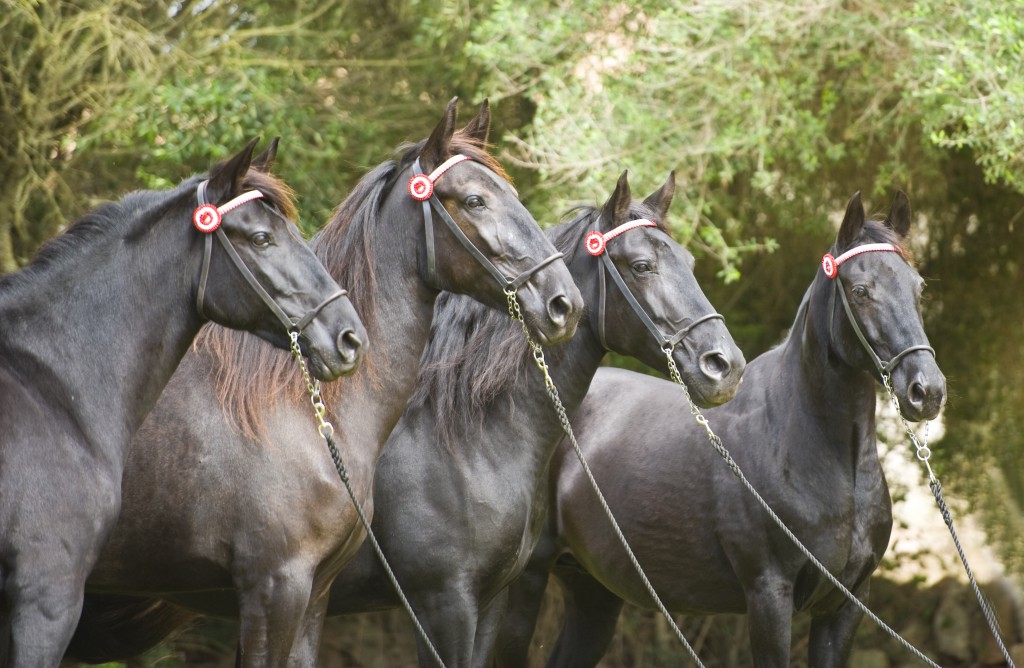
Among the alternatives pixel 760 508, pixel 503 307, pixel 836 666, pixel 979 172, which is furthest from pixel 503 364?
pixel 979 172

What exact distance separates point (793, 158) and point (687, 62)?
125 centimetres

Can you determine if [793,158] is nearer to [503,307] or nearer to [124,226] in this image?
[503,307]

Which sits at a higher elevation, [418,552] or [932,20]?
[932,20]

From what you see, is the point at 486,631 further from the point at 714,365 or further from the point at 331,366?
the point at 331,366

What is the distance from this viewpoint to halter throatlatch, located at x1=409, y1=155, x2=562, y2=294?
13.3ft

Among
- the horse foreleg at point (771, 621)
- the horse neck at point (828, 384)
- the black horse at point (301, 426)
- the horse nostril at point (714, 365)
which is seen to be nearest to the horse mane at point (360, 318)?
the black horse at point (301, 426)

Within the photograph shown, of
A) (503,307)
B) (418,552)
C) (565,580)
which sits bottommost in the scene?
(565,580)

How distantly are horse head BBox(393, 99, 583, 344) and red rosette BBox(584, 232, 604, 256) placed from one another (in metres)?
0.61

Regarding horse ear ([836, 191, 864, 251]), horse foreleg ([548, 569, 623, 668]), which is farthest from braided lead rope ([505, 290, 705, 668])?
horse foreleg ([548, 569, 623, 668])

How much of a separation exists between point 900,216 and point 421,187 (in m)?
2.34

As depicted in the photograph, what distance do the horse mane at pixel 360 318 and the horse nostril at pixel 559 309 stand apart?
540 mm

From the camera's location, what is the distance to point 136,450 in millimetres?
4027

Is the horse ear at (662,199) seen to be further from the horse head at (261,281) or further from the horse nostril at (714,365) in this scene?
the horse head at (261,281)

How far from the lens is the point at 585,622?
21.5ft
